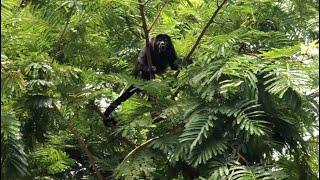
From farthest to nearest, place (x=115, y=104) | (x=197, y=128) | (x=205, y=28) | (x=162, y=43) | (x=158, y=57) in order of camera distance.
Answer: (x=158, y=57), (x=162, y=43), (x=115, y=104), (x=205, y=28), (x=197, y=128)

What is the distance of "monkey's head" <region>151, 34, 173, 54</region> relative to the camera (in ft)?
12.8

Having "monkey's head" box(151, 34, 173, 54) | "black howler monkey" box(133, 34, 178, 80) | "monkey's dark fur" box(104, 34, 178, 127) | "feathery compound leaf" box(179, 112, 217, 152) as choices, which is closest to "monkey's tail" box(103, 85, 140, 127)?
"monkey's dark fur" box(104, 34, 178, 127)

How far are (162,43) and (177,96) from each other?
1.00 m

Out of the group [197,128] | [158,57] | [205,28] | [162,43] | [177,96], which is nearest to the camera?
[197,128]

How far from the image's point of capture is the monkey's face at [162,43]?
395 centimetres

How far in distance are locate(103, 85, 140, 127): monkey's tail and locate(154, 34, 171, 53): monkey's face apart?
0.63 metres

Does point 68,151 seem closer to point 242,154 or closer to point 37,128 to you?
point 37,128

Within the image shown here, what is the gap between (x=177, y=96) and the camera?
10.2 feet

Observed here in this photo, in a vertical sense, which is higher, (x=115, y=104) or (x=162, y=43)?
(x=162, y=43)

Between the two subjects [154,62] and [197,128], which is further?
[154,62]

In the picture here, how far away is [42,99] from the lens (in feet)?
7.64

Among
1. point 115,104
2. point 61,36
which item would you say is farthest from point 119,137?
point 61,36

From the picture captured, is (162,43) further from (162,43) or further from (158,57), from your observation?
(158,57)

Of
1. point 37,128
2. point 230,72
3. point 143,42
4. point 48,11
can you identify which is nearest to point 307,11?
point 230,72
